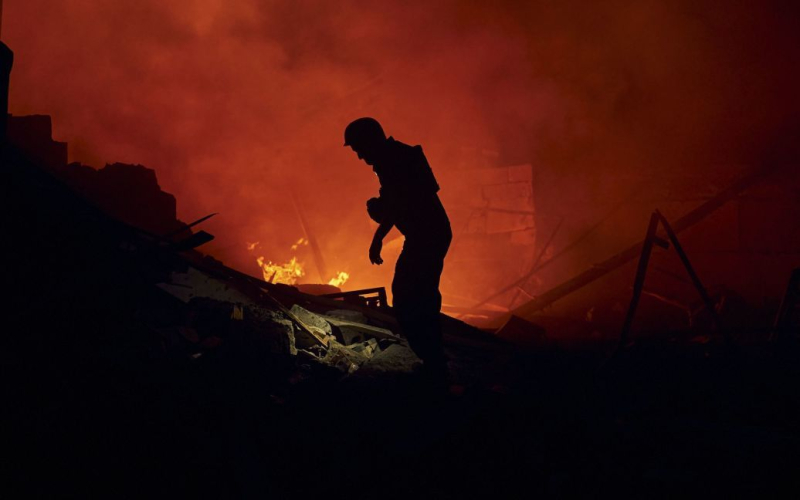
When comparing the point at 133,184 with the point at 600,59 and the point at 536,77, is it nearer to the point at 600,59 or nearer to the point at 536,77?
the point at 536,77

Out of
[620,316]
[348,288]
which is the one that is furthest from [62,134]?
[620,316]

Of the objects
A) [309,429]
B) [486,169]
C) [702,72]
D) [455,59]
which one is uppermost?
[455,59]

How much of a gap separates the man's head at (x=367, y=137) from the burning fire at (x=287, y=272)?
948 centimetres

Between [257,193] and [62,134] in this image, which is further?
[257,193]

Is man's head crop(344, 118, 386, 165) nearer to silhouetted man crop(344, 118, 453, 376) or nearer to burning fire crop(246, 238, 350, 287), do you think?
silhouetted man crop(344, 118, 453, 376)

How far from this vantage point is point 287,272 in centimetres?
1260

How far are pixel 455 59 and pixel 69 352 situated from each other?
537 inches

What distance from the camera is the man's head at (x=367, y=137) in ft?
9.86

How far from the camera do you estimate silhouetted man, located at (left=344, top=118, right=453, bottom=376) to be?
3.03m

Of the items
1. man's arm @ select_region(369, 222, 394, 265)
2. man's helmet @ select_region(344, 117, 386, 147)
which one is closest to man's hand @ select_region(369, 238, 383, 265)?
man's arm @ select_region(369, 222, 394, 265)

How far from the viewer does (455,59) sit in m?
13.8

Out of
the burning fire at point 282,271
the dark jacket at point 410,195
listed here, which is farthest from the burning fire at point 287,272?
the dark jacket at point 410,195

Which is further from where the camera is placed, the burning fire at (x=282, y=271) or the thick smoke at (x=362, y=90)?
the burning fire at (x=282, y=271)

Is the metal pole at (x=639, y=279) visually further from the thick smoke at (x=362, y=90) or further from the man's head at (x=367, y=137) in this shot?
the thick smoke at (x=362, y=90)
